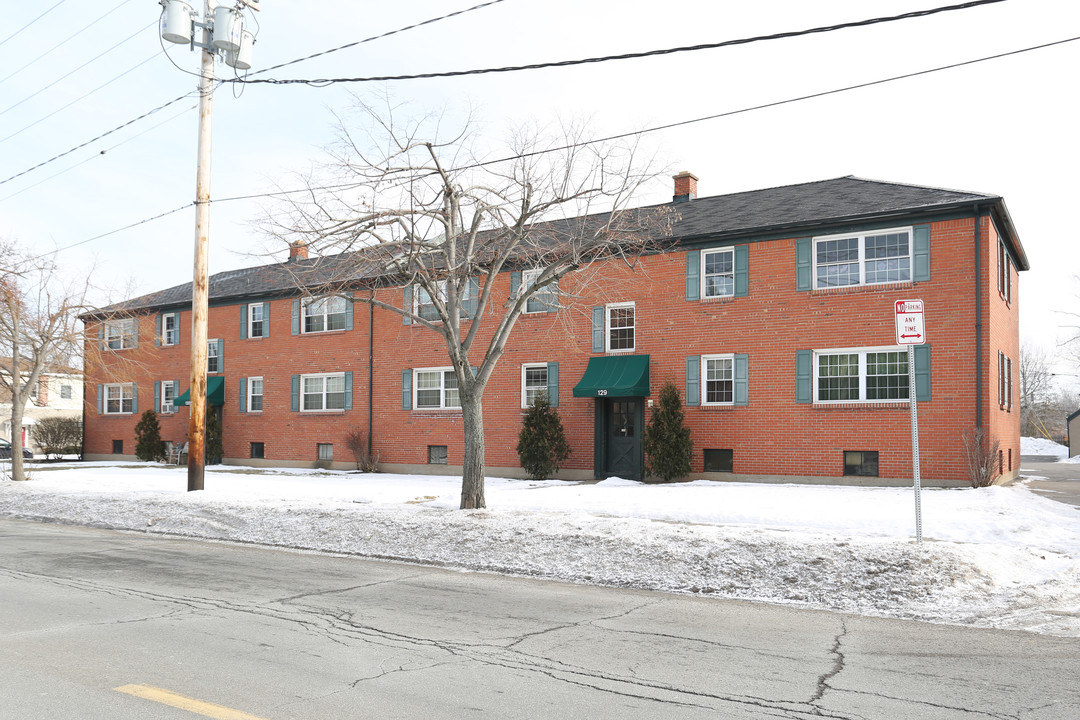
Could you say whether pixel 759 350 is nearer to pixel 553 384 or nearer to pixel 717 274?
pixel 717 274

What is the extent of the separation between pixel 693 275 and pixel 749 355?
259 cm

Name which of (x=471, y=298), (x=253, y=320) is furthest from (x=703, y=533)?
(x=253, y=320)

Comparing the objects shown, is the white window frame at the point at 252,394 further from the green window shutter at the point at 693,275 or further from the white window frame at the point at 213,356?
the green window shutter at the point at 693,275

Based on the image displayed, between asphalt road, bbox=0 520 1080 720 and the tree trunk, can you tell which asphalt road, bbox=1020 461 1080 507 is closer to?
the tree trunk

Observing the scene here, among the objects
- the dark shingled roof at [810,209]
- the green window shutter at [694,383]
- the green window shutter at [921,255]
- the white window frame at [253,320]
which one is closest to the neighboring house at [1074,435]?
the dark shingled roof at [810,209]

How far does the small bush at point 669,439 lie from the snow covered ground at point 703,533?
0.66 m

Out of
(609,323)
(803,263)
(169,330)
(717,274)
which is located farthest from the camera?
(169,330)

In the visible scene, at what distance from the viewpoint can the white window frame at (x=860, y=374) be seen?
19.6m

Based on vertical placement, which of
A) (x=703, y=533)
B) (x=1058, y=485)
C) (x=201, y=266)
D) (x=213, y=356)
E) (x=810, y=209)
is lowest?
(x=1058, y=485)

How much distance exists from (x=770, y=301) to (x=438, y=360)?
10.5 metres

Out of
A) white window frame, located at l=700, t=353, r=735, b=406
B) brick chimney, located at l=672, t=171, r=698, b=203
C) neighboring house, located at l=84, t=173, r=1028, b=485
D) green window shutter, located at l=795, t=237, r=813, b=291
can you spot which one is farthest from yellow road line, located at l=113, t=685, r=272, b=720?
brick chimney, located at l=672, t=171, r=698, b=203

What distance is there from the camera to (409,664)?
5.91 m

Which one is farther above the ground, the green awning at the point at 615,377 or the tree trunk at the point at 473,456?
the green awning at the point at 615,377

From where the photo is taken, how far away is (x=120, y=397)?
36.4 meters
